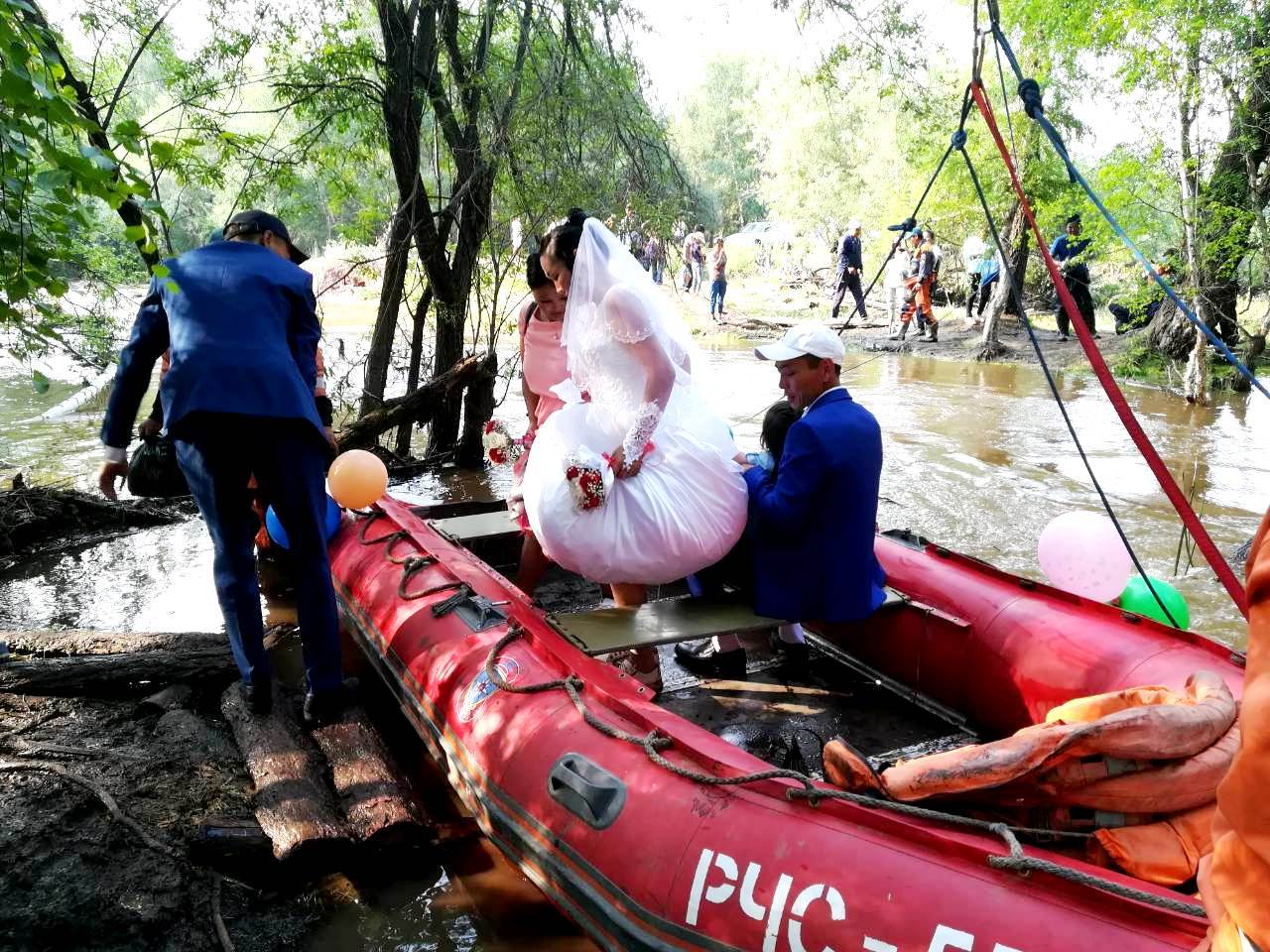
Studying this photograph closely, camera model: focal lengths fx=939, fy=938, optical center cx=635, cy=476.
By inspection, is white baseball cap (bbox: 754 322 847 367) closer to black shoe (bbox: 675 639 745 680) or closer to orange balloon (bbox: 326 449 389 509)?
black shoe (bbox: 675 639 745 680)

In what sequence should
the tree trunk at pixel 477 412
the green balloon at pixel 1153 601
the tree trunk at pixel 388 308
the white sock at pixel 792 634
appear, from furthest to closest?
the tree trunk at pixel 477 412, the tree trunk at pixel 388 308, the white sock at pixel 792 634, the green balloon at pixel 1153 601

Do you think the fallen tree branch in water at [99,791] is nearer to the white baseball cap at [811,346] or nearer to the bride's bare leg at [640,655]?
the bride's bare leg at [640,655]

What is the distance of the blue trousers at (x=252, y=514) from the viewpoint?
3053 mm

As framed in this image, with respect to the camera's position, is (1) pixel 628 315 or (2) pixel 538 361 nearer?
(1) pixel 628 315

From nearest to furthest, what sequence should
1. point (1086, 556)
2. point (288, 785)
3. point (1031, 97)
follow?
point (288, 785)
point (1031, 97)
point (1086, 556)

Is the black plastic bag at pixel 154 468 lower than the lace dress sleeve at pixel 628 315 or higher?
lower

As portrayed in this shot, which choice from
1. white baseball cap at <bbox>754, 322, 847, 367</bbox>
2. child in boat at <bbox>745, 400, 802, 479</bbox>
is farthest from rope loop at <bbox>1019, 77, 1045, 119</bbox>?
child in boat at <bbox>745, 400, 802, 479</bbox>

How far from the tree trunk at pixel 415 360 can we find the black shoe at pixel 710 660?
14.6ft

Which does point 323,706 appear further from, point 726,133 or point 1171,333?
point 726,133

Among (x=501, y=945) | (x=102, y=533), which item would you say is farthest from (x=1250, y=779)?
(x=102, y=533)

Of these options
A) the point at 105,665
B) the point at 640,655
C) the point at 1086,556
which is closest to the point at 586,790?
the point at 640,655

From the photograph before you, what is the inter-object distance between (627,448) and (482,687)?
3.12 ft

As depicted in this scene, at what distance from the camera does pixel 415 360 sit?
26.9 feet

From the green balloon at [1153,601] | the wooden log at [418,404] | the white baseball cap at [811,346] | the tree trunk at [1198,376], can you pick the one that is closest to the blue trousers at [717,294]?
the tree trunk at [1198,376]
